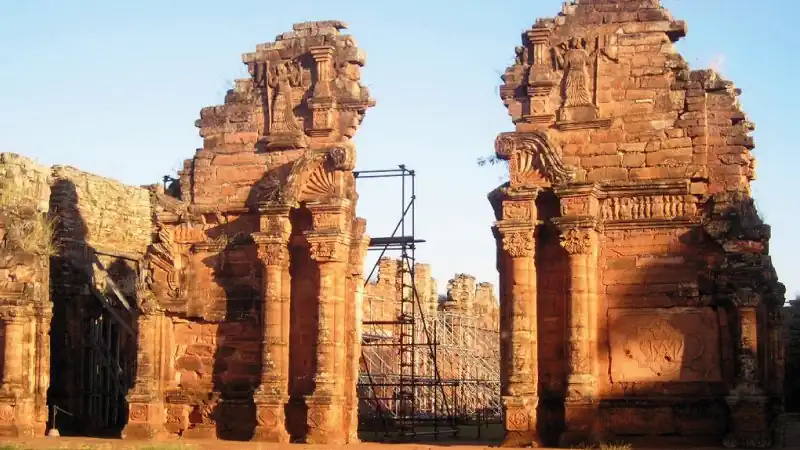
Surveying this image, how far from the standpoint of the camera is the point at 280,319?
19.1m

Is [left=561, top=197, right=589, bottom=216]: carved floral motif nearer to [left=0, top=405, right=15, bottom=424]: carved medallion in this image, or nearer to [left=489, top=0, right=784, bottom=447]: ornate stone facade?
[left=489, top=0, right=784, bottom=447]: ornate stone facade

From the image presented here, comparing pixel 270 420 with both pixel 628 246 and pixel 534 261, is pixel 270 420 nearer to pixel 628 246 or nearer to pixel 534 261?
pixel 534 261

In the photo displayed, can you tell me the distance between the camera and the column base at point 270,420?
18614 millimetres

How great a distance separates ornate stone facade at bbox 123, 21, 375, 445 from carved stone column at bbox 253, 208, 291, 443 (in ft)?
0.07

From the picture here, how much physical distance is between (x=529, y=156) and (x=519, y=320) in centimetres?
242

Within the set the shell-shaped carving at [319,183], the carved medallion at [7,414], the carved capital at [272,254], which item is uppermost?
the shell-shaped carving at [319,183]

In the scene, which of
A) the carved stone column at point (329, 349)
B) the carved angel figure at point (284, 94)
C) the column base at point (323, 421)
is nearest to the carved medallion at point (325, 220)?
the carved stone column at point (329, 349)

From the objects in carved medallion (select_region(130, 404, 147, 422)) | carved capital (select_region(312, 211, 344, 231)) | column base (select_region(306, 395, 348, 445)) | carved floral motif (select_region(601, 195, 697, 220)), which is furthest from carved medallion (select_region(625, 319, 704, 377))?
carved medallion (select_region(130, 404, 147, 422))

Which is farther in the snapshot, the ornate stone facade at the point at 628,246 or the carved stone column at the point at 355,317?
the carved stone column at the point at 355,317

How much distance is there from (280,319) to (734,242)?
22.5 ft

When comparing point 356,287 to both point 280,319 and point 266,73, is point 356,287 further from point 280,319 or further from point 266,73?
point 266,73

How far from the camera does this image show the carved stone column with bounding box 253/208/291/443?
738 inches

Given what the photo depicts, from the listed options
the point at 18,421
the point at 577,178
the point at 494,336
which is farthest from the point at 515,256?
the point at 494,336

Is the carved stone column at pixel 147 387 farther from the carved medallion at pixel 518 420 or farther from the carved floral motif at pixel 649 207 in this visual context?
the carved floral motif at pixel 649 207
